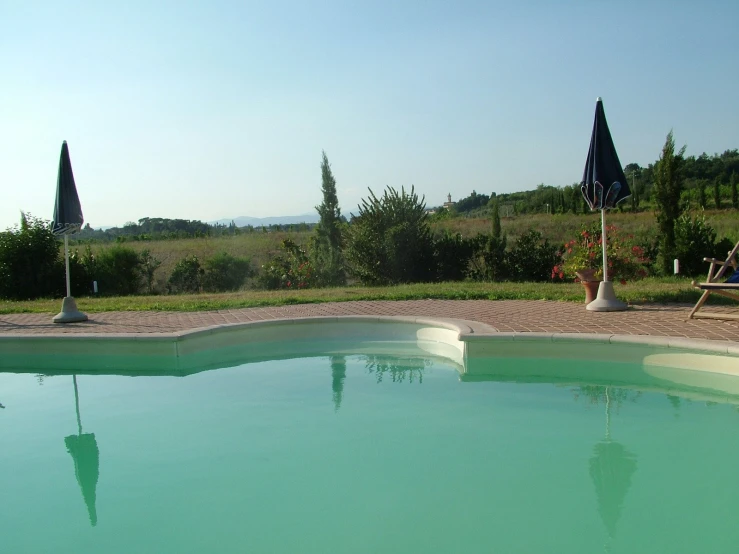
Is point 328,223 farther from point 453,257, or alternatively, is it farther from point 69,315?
point 69,315

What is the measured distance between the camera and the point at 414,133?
14664 millimetres

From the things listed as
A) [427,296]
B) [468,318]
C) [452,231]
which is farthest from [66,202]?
[452,231]

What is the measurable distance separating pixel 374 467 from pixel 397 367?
2.84 m

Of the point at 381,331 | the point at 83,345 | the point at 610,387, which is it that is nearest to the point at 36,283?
the point at 83,345

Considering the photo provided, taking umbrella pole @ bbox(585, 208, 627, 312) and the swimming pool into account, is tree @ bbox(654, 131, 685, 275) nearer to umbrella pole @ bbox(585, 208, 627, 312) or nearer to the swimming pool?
umbrella pole @ bbox(585, 208, 627, 312)

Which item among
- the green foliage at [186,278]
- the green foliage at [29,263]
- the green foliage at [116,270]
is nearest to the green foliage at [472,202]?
the green foliage at [186,278]

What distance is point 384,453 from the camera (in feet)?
14.5

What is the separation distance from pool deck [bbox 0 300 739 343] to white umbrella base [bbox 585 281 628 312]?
0.13 metres

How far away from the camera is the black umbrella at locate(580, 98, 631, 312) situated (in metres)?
8.02

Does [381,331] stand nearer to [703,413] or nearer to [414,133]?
[703,413]

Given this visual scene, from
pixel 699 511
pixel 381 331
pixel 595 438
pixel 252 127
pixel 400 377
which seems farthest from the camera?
pixel 252 127

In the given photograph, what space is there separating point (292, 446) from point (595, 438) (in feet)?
7.36

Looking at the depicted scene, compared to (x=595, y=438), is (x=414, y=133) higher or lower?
higher

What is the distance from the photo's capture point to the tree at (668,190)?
A: 42.5 feet
